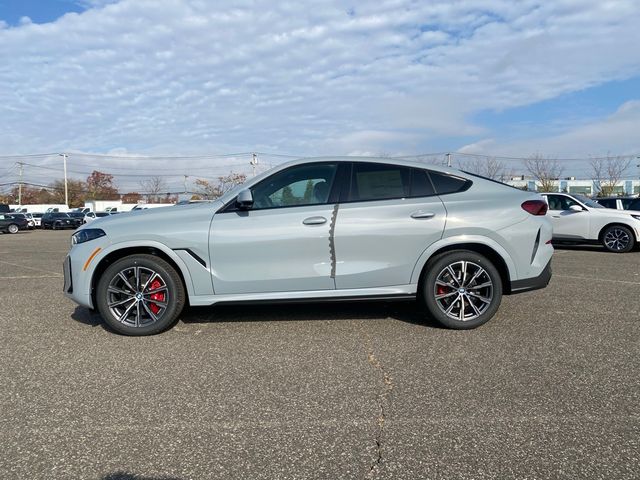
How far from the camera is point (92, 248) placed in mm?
4609

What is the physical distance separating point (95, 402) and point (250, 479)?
148 cm

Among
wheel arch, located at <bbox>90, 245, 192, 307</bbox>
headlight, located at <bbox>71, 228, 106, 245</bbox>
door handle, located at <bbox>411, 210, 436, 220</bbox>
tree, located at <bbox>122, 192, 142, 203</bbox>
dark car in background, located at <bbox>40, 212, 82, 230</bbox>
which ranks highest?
tree, located at <bbox>122, 192, 142, 203</bbox>

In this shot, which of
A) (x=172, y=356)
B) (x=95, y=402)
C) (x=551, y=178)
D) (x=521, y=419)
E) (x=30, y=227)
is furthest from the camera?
(x=551, y=178)

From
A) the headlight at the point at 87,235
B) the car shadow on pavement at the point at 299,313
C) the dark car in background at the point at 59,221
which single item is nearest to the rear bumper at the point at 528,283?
the car shadow on pavement at the point at 299,313

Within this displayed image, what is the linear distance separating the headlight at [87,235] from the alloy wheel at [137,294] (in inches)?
16.7

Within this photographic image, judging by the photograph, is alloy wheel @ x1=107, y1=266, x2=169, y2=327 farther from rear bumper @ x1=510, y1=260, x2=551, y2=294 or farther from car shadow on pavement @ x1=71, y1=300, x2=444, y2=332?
rear bumper @ x1=510, y1=260, x2=551, y2=294

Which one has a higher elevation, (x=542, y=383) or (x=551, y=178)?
(x=551, y=178)

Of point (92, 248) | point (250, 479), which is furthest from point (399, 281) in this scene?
point (92, 248)

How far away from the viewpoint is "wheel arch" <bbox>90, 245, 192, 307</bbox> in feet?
15.2

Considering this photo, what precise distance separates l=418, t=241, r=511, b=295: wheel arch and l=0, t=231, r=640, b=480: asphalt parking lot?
1.55 ft

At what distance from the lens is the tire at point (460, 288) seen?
470cm

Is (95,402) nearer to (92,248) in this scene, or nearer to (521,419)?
(92,248)

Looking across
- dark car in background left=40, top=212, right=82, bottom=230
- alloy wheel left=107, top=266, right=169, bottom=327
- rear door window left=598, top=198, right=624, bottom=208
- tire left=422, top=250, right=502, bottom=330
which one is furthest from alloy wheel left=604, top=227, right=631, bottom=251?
dark car in background left=40, top=212, right=82, bottom=230

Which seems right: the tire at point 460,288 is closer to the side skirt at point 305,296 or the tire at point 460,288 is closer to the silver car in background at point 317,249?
the silver car in background at point 317,249
